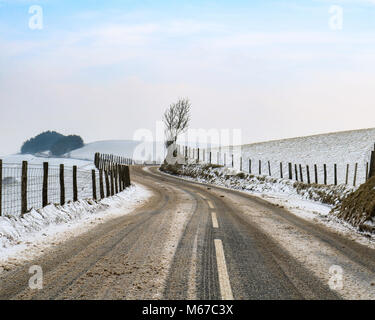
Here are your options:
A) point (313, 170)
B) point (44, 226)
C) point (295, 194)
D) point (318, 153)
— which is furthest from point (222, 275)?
point (318, 153)

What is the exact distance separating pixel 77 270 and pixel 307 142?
54.6 meters

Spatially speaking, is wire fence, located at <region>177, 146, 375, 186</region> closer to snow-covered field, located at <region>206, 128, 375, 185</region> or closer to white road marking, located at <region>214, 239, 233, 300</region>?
snow-covered field, located at <region>206, 128, 375, 185</region>

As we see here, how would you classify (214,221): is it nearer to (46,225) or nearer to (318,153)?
(46,225)

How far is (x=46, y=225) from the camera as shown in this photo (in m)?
8.89

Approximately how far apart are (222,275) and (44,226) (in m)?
5.99

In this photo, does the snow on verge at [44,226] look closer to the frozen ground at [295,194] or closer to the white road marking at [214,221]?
the white road marking at [214,221]

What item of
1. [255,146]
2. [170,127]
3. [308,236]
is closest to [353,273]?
[308,236]

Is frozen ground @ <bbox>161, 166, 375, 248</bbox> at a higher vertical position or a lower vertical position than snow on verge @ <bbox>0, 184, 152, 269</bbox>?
lower

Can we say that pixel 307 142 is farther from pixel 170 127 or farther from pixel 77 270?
pixel 77 270

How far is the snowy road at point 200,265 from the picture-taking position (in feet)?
13.8

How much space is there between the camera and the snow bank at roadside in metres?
6.74

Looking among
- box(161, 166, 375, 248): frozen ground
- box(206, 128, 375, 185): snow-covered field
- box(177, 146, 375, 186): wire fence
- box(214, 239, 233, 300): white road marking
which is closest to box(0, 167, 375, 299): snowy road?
box(214, 239, 233, 300): white road marking

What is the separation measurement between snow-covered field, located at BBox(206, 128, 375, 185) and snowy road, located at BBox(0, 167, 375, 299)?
3020 cm
